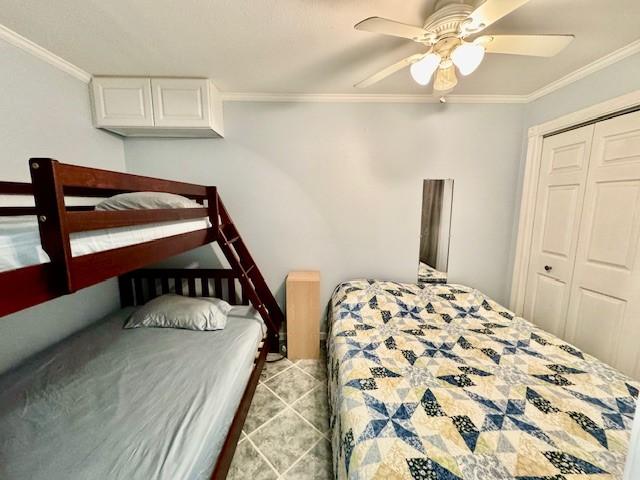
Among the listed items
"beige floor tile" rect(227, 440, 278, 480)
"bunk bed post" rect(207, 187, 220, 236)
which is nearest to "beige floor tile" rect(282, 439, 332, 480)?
"beige floor tile" rect(227, 440, 278, 480)

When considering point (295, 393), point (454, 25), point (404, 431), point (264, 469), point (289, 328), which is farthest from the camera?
point (289, 328)

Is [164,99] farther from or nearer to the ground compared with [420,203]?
farther from the ground

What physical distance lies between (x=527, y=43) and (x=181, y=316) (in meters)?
2.70

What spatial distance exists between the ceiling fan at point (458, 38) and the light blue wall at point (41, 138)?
2.15 metres

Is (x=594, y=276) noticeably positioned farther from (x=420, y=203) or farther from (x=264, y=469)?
(x=264, y=469)

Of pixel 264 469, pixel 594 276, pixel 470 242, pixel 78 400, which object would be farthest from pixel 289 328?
pixel 594 276

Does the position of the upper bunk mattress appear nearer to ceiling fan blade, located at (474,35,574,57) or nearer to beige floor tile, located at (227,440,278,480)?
beige floor tile, located at (227,440,278,480)

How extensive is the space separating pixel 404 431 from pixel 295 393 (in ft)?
3.78

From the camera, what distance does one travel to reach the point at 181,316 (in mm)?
1931

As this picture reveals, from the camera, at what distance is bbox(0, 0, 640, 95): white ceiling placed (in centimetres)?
130

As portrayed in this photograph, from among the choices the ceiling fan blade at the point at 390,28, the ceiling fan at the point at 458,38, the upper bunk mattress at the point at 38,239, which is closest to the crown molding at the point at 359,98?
the ceiling fan at the point at 458,38

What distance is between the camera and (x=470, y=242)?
2506 mm

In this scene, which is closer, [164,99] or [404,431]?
[404,431]

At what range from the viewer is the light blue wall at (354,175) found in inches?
93.0
